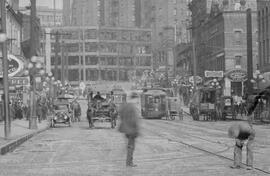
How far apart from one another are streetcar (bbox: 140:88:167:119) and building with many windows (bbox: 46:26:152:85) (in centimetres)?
9980

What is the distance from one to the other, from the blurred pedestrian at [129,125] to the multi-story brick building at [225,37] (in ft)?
192

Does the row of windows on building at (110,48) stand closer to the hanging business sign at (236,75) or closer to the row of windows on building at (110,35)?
the row of windows on building at (110,35)

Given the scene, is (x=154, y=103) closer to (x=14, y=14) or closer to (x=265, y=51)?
(x=265, y=51)

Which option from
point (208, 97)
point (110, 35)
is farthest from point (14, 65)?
point (110, 35)

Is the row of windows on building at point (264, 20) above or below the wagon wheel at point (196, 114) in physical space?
above

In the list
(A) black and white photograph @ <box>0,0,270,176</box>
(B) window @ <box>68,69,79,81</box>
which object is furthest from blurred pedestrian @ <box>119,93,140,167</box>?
(B) window @ <box>68,69,79,81</box>

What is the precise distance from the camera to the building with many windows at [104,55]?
164250 millimetres

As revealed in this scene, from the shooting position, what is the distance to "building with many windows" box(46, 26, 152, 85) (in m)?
164

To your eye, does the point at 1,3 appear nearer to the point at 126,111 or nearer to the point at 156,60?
the point at 126,111

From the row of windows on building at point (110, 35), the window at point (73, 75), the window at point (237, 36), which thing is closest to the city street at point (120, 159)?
the window at point (237, 36)

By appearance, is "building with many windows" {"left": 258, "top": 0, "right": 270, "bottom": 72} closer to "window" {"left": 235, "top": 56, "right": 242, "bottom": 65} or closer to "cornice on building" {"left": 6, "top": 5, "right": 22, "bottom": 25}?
"window" {"left": 235, "top": 56, "right": 242, "bottom": 65}

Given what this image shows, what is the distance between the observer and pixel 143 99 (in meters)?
63.3

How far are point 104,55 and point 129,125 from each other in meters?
152

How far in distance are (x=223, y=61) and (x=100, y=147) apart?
61139mm
